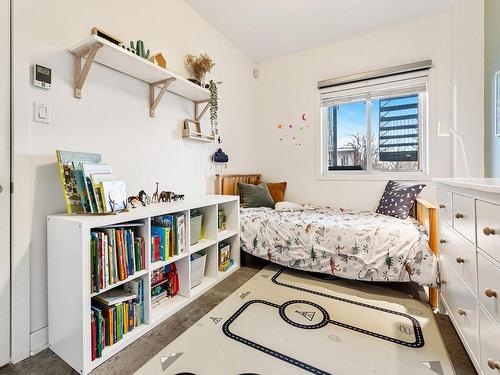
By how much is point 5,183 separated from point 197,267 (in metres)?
1.23

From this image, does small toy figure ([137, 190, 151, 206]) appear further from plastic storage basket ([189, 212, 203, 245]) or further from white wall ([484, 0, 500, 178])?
white wall ([484, 0, 500, 178])

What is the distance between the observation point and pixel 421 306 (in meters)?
1.68

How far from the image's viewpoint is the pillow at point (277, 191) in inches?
123

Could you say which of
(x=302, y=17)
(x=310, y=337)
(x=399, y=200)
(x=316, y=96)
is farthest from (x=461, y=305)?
(x=302, y=17)

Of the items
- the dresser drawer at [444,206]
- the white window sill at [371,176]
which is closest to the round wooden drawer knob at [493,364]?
the dresser drawer at [444,206]

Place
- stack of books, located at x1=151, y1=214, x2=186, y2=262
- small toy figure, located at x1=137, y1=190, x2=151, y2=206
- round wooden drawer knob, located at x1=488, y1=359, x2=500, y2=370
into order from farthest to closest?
small toy figure, located at x1=137, y1=190, x2=151, y2=206 → stack of books, located at x1=151, y1=214, x2=186, y2=262 → round wooden drawer knob, located at x1=488, y1=359, x2=500, y2=370

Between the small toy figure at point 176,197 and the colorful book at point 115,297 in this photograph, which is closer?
the colorful book at point 115,297

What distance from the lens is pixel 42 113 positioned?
1.29 meters

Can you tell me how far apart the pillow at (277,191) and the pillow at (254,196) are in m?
0.24

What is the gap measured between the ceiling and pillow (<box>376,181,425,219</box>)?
1.80 meters

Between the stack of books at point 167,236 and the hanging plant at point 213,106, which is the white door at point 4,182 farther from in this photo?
the hanging plant at point 213,106

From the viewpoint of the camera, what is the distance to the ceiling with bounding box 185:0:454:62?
236 cm

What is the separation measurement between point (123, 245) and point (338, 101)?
2.94 metres

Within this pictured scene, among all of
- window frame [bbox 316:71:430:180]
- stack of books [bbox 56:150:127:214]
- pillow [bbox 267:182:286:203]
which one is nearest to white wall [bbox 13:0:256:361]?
stack of books [bbox 56:150:127:214]
